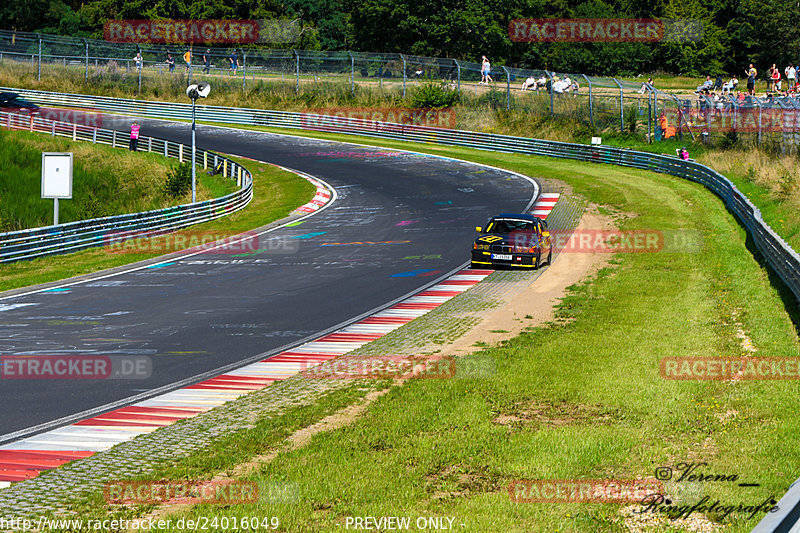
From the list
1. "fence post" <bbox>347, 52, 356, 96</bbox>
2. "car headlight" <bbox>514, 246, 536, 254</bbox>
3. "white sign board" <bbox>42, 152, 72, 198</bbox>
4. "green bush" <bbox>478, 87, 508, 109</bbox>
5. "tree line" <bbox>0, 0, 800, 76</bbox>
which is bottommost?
"car headlight" <bbox>514, 246, 536, 254</bbox>

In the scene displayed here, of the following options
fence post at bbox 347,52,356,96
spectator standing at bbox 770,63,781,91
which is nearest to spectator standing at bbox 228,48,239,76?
fence post at bbox 347,52,356,96

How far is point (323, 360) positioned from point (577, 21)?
A: 78.3 m

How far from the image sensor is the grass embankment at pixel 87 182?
4009cm

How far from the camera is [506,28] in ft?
284

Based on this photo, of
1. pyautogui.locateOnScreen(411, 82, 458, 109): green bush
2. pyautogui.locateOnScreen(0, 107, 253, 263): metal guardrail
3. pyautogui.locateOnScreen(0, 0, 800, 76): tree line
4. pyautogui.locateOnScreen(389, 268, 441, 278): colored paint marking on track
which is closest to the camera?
pyautogui.locateOnScreen(389, 268, 441, 278): colored paint marking on track

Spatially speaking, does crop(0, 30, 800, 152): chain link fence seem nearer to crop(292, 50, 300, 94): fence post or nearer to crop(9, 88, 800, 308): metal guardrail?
crop(292, 50, 300, 94): fence post

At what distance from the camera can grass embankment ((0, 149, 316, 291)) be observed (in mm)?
23703

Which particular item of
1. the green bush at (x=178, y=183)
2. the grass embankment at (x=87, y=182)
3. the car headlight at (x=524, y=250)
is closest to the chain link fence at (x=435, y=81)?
the grass embankment at (x=87, y=182)

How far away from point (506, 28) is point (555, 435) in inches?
3193

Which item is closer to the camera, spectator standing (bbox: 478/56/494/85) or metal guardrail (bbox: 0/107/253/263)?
metal guardrail (bbox: 0/107/253/263)

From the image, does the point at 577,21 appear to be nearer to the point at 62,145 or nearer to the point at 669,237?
the point at 62,145

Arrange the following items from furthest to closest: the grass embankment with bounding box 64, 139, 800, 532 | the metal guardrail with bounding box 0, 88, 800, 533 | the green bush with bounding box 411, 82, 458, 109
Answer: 1. the green bush with bounding box 411, 82, 458, 109
2. the metal guardrail with bounding box 0, 88, 800, 533
3. the grass embankment with bounding box 64, 139, 800, 532

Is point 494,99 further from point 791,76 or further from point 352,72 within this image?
point 791,76

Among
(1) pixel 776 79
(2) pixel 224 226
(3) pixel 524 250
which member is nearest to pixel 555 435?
(3) pixel 524 250
